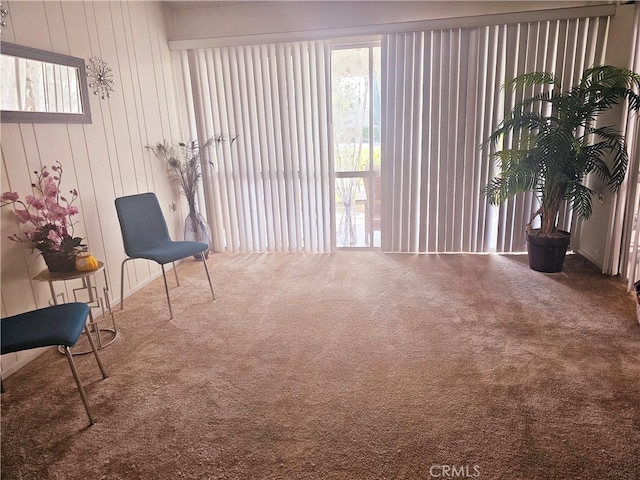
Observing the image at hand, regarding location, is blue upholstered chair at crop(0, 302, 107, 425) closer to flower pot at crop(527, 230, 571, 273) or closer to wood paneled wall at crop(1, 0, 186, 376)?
wood paneled wall at crop(1, 0, 186, 376)

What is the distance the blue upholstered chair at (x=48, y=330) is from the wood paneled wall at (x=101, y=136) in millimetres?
582

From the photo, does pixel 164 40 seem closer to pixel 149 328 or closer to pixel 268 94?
pixel 268 94

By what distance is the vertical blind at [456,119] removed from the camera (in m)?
3.63

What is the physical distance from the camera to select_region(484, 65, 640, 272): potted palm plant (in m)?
3.04

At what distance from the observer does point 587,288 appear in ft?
10.5

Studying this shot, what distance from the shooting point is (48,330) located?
1.78 metres

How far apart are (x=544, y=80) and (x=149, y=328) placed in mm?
3654

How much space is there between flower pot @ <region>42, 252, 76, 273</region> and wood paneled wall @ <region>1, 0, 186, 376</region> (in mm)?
187

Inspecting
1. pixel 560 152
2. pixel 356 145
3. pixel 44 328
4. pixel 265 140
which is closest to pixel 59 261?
pixel 44 328

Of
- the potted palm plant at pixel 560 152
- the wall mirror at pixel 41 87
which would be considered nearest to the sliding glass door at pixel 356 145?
the potted palm plant at pixel 560 152

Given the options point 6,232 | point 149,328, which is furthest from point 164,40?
point 149,328

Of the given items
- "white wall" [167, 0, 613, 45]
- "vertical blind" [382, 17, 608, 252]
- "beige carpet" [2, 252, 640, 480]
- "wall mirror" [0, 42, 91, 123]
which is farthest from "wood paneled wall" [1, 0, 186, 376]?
"vertical blind" [382, 17, 608, 252]

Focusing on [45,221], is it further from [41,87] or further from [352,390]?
[352,390]

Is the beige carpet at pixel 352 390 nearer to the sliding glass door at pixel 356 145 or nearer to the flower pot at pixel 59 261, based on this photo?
the flower pot at pixel 59 261
